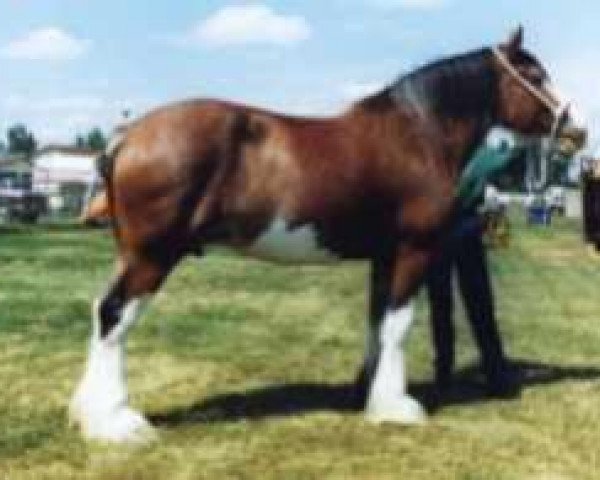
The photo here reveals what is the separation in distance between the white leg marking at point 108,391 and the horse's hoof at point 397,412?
5.64ft

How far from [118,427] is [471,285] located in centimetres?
344

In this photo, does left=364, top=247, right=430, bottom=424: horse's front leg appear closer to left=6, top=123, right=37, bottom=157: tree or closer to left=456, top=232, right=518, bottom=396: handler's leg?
left=456, top=232, right=518, bottom=396: handler's leg

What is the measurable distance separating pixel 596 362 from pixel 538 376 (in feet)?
4.64

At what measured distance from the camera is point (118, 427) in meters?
9.45

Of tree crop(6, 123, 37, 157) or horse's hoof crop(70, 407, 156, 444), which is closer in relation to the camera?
horse's hoof crop(70, 407, 156, 444)

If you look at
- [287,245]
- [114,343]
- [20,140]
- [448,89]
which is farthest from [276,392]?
[20,140]

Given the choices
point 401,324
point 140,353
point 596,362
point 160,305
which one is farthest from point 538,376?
point 160,305

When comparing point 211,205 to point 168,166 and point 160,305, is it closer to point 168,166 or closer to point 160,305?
point 168,166

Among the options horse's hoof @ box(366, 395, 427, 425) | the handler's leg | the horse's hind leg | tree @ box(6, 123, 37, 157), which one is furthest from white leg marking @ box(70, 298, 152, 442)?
tree @ box(6, 123, 37, 157)

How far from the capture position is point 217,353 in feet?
45.7

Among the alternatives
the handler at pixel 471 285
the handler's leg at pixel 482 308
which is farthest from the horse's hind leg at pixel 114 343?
the handler's leg at pixel 482 308

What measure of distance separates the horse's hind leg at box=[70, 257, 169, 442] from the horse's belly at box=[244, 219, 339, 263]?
2.25ft

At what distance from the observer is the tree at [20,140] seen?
18870cm

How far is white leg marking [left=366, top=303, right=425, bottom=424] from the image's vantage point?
34.1 feet
